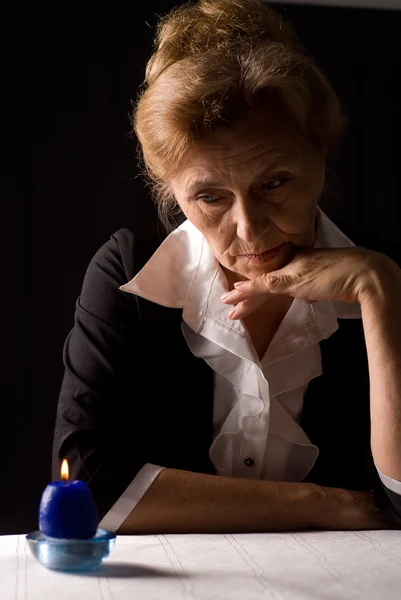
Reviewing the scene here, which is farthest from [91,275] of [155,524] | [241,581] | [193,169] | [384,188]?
[384,188]

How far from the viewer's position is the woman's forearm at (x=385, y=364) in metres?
1.50

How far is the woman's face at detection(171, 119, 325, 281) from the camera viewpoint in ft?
5.09

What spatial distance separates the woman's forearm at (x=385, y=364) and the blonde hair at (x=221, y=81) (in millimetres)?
322

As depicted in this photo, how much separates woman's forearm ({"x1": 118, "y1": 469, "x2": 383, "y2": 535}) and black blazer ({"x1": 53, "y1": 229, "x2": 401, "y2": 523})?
0.06 m

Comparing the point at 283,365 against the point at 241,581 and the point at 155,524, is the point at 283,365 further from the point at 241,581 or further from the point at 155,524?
the point at 241,581

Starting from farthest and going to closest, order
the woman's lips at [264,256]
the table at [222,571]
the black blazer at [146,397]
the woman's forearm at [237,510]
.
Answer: the woman's lips at [264,256] < the black blazer at [146,397] < the woman's forearm at [237,510] < the table at [222,571]

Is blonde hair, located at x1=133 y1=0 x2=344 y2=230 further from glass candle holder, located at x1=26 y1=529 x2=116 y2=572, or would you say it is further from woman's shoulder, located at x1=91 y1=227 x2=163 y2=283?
glass candle holder, located at x1=26 y1=529 x2=116 y2=572

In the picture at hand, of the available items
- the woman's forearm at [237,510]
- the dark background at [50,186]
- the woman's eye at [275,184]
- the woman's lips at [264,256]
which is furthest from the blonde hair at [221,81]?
the dark background at [50,186]

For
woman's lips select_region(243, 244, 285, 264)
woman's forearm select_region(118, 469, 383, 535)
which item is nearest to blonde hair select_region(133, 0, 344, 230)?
woman's lips select_region(243, 244, 285, 264)

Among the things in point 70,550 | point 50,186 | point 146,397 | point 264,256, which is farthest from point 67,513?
point 50,186

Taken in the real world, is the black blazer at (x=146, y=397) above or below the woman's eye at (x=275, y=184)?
below

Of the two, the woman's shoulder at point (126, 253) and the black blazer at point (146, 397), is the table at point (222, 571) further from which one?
the woman's shoulder at point (126, 253)

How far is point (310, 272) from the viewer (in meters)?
1.66

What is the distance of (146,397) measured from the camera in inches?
66.5
